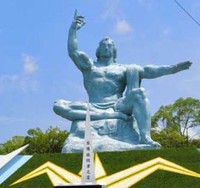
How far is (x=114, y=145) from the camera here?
14.0 m

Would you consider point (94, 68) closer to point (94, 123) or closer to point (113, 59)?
point (113, 59)

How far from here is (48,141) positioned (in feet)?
100

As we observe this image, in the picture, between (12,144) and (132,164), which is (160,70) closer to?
(132,164)

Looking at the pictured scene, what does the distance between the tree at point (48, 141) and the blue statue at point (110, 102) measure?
15135mm

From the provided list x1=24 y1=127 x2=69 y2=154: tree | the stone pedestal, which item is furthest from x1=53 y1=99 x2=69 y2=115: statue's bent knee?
x1=24 y1=127 x2=69 y2=154: tree

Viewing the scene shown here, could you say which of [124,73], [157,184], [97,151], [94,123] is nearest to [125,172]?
[157,184]

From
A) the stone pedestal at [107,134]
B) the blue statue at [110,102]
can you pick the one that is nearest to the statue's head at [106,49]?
the blue statue at [110,102]

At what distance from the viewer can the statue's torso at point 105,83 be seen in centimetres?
1532

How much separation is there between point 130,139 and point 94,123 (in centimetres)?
113

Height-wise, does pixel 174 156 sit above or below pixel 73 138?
below

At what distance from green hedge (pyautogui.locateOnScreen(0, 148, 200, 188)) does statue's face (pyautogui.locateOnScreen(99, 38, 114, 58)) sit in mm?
3973

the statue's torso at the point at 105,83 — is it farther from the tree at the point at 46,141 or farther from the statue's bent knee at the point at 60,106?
the tree at the point at 46,141

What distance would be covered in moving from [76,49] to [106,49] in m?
0.92

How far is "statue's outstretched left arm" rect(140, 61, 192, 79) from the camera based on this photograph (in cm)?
1470
